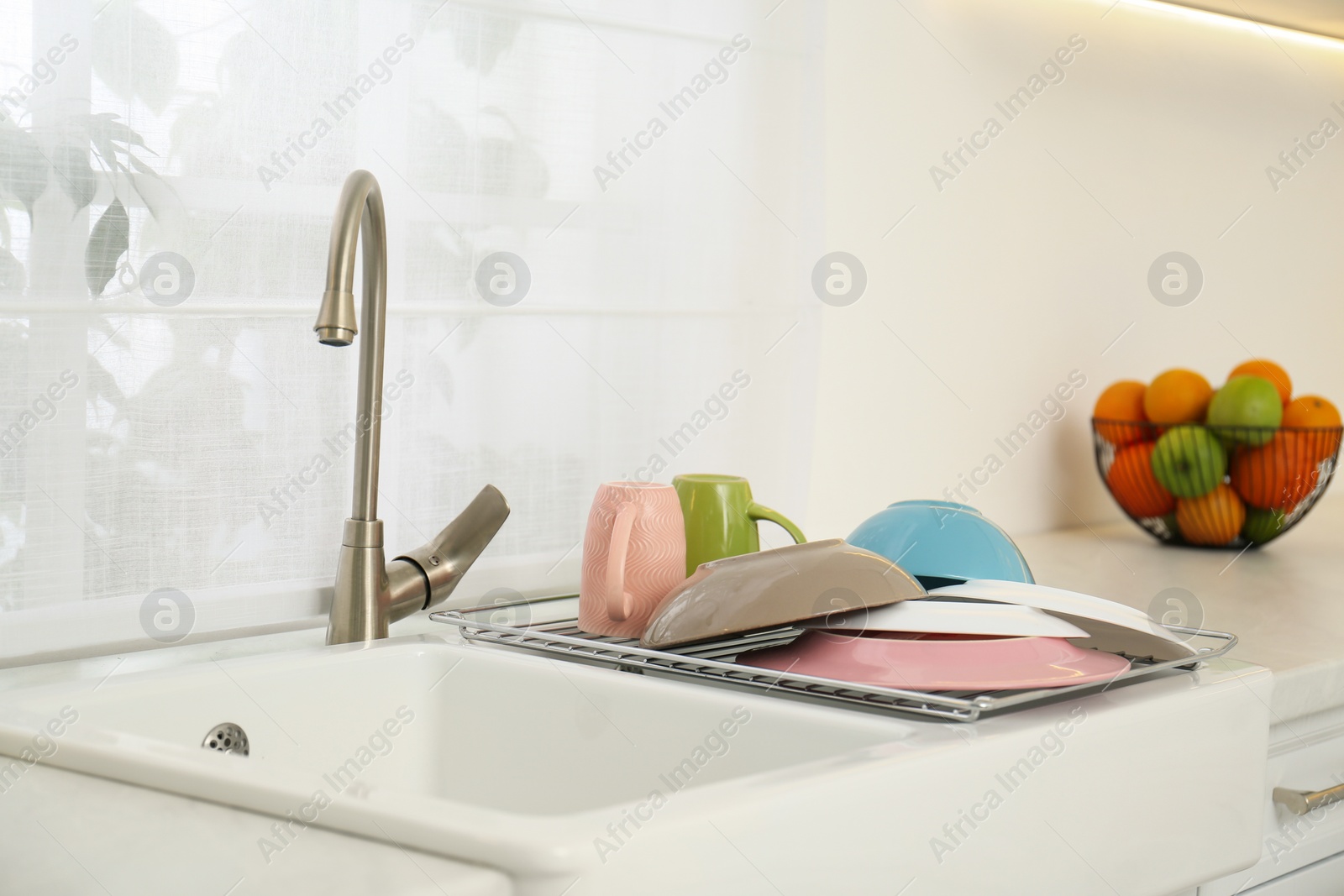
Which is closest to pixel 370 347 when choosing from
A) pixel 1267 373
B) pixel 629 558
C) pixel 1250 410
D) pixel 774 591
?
pixel 629 558

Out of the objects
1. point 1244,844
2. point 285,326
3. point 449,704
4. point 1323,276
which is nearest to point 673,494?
point 449,704

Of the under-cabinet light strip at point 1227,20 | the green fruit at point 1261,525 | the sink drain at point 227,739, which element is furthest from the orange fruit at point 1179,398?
the sink drain at point 227,739

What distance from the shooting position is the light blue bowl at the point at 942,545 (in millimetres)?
891

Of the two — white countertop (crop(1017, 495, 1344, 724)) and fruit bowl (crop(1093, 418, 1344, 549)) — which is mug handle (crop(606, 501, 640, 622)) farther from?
fruit bowl (crop(1093, 418, 1344, 549))

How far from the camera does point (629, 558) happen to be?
2.86 ft

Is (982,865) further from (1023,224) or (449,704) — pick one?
(1023,224)

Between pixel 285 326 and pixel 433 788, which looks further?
pixel 285 326

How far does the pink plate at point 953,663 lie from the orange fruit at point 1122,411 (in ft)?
3.04

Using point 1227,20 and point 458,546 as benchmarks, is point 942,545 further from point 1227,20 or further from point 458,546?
point 1227,20

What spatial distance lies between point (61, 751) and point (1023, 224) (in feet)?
4.58

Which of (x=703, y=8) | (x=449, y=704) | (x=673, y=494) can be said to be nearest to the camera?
(x=449, y=704)

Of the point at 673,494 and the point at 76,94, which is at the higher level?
the point at 76,94

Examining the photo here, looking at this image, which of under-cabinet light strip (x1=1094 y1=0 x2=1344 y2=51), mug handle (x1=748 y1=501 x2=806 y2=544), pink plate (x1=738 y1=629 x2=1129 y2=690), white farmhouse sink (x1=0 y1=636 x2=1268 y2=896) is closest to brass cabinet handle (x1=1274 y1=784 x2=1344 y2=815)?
white farmhouse sink (x1=0 y1=636 x2=1268 y2=896)

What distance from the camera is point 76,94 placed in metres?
0.84
